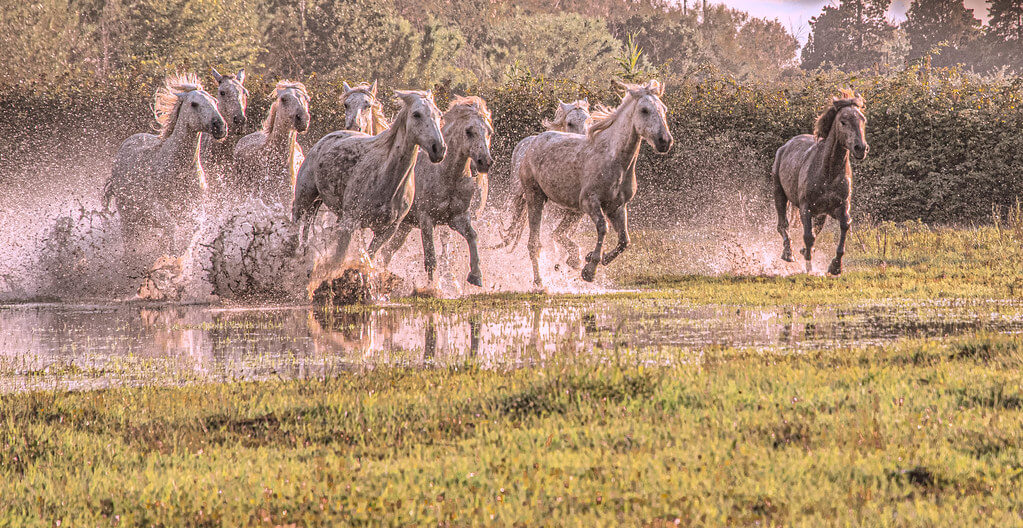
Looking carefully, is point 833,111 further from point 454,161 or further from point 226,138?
point 226,138

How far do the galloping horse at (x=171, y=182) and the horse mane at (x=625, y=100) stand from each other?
15.7 ft

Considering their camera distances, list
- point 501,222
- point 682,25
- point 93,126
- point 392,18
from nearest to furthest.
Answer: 1. point 501,222
2. point 93,126
3. point 392,18
4. point 682,25

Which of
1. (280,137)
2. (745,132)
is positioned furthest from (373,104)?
(745,132)

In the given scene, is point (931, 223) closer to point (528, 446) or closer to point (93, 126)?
point (93, 126)

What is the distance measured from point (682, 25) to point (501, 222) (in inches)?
2835

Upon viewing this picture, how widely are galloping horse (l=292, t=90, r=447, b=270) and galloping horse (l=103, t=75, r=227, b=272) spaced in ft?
4.87

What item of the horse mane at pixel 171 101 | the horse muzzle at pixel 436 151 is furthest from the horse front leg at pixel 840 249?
the horse mane at pixel 171 101

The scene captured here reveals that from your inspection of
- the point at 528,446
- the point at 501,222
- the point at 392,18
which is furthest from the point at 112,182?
the point at 392,18

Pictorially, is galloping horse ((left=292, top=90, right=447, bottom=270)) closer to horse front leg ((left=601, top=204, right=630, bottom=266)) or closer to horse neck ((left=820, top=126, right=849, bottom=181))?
horse front leg ((left=601, top=204, right=630, bottom=266))

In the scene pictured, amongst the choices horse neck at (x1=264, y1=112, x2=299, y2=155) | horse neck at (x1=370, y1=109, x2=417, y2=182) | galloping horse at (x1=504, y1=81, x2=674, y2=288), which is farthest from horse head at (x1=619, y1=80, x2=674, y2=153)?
horse neck at (x1=264, y1=112, x2=299, y2=155)

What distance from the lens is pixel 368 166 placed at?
1208 centimetres

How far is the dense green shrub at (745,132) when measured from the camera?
24.2 m

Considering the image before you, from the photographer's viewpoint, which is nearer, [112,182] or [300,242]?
[300,242]

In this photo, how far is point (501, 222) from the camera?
17.0 meters
